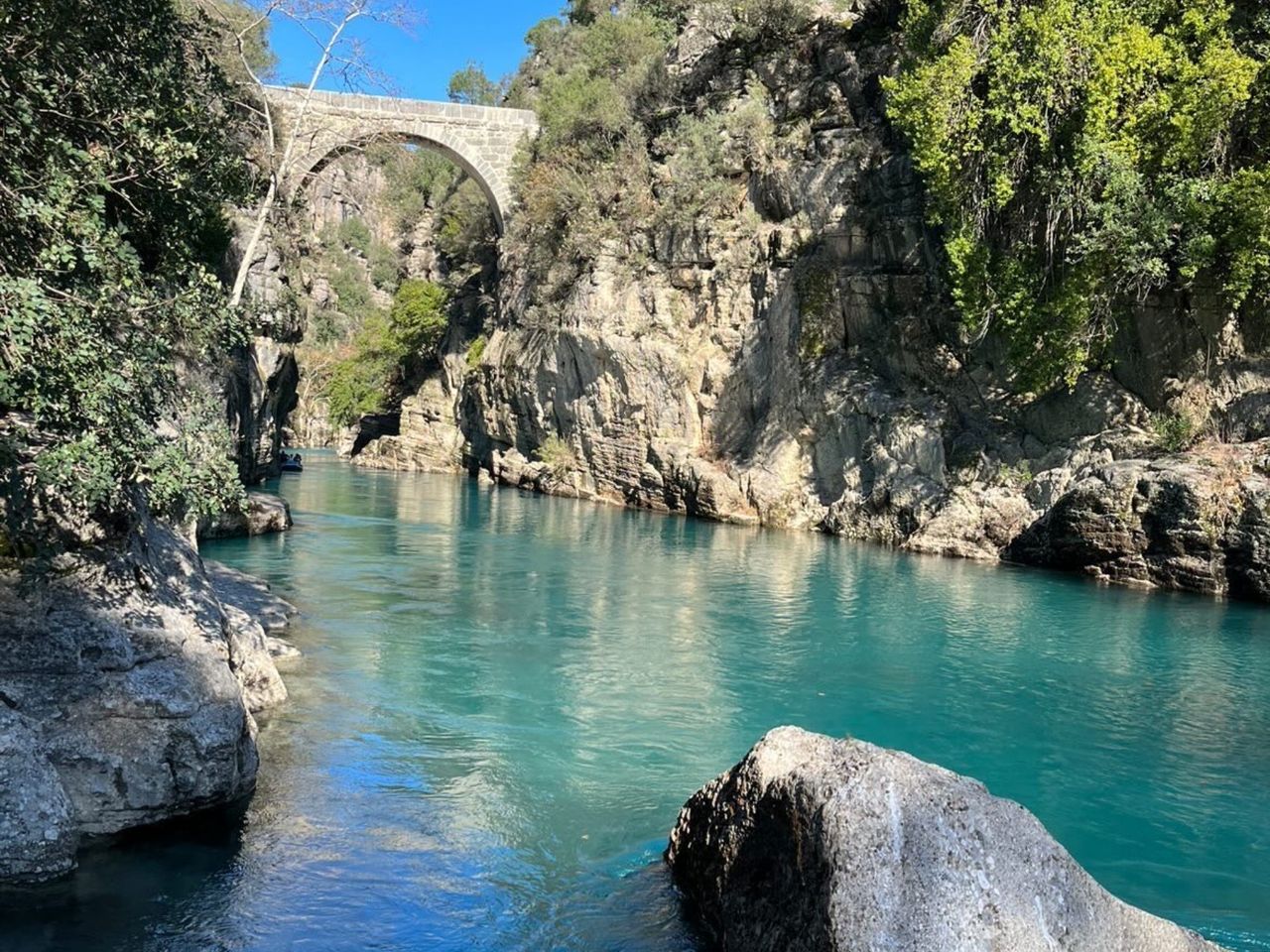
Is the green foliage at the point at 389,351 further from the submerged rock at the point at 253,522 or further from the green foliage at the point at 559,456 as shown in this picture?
the submerged rock at the point at 253,522

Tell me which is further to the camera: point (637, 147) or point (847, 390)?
point (637, 147)

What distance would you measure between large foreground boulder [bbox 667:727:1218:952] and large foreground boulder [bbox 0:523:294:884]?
13.0ft

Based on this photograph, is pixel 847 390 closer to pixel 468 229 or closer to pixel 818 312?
pixel 818 312

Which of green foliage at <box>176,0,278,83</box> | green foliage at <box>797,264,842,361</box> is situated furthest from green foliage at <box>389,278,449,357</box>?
green foliage at <box>797,264,842,361</box>

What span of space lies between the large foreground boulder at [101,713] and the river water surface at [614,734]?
283 millimetres

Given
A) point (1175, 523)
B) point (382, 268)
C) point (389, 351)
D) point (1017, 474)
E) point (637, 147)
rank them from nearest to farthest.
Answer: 1. point (1175, 523)
2. point (1017, 474)
3. point (637, 147)
4. point (389, 351)
5. point (382, 268)

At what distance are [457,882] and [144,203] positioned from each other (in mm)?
5615

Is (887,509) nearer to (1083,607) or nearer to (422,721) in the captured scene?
(1083,607)

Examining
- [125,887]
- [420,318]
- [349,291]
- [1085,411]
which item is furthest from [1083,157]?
[349,291]

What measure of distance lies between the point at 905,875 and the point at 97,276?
613 cm

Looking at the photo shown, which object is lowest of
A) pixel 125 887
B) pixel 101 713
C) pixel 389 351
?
pixel 125 887

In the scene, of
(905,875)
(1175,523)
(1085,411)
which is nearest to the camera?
(905,875)

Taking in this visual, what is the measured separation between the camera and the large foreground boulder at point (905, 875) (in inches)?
193

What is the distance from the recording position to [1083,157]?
23828 mm
